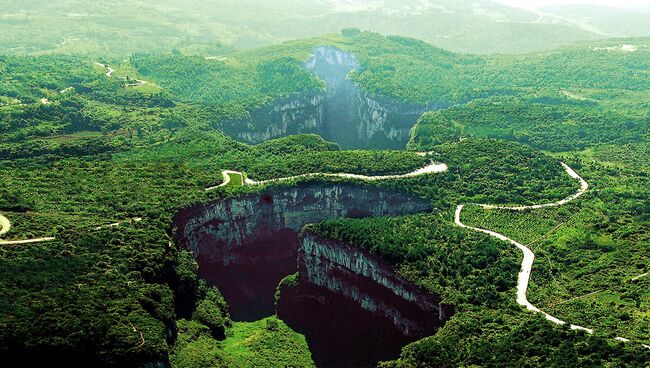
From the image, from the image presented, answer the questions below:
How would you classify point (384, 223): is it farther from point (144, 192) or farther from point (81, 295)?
point (81, 295)

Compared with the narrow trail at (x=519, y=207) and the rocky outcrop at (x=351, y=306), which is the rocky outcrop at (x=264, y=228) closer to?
the narrow trail at (x=519, y=207)

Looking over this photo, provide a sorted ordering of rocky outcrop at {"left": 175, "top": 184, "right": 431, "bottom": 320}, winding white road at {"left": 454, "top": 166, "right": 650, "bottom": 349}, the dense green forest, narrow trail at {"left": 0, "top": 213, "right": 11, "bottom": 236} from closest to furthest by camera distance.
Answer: the dense green forest → winding white road at {"left": 454, "top": 166, "right": 650, "bottom": 349} → narrow trail at {"left": 0, "top": 213, "right": 11, "bottom": 236} → rocky outcrop at {"left": 175, "top": 184, "right": 431, "bottom": 320}

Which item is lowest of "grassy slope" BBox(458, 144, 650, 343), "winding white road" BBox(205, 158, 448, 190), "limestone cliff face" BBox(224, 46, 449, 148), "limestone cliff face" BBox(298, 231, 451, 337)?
"limestone cliff face" BBox(224, 46, 449, 148)

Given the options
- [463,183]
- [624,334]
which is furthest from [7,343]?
[463,183]

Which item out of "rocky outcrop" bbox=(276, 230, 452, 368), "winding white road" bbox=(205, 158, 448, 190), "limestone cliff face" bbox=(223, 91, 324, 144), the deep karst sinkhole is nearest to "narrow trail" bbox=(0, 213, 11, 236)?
the deep karst sinkhole

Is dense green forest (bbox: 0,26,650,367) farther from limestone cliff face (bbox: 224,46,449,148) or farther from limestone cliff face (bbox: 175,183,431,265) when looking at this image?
limestone cliff face (bbox: 224,46,449,148)

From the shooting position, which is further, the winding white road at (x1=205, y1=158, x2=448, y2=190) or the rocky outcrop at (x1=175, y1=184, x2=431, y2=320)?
the winding white road at (x1=205, y1=158, x2=448, y2=190)

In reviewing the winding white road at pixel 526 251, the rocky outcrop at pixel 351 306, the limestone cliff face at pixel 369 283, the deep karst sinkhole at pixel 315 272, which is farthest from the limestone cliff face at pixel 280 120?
the winding white road at pixel 526 251
